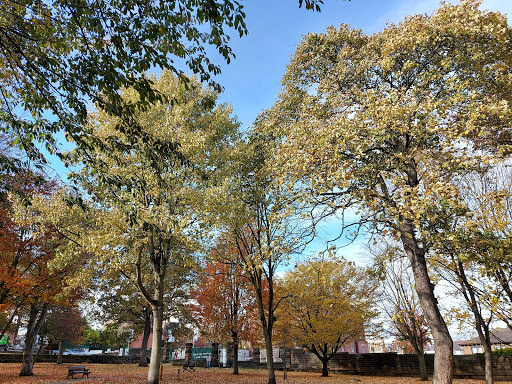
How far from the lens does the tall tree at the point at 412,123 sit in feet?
26.1

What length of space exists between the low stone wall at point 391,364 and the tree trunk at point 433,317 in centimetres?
1834

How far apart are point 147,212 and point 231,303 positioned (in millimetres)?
15611

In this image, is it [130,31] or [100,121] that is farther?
[100,121]

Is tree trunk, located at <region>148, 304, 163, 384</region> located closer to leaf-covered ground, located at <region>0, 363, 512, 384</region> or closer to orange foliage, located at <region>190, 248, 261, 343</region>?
leaf-covered ground, located at <region>0, 363, 512, 384</region>

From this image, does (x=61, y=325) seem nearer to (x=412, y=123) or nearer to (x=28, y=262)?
(x=28, y=262)

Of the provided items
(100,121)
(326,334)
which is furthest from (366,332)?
(100,121)

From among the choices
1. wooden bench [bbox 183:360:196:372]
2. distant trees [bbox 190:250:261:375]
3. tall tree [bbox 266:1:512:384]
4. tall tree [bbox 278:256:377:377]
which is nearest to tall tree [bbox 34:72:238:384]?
tall tree [bbox 266:1:512:384]

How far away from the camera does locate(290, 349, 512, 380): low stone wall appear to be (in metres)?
21.3

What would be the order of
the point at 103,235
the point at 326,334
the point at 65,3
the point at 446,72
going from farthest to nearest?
the point at 326,334 < the point at 103,235 < the point at 446,72 < the point at 65,3

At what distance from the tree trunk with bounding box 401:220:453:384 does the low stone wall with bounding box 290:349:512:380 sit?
18339 mm

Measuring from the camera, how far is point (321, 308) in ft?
74.0

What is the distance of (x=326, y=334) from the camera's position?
21172 mm

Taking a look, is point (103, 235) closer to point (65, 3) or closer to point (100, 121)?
point (100, 121)

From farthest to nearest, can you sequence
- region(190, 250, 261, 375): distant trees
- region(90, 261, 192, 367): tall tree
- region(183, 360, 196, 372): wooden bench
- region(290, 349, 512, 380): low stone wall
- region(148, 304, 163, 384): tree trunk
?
region(90, 261, 192, 367): tall tree → region(183, 360, 196, 372): wooden bench → region(190, 250, 261, 375): distant trees → region(290, 349, 512, 380): low stone wall → region(148, 304, 163, 384): tree trunk
